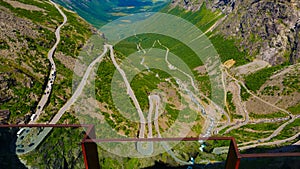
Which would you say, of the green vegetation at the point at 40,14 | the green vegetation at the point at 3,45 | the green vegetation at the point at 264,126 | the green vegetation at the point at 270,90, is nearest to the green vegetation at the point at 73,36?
the green vegetation at the point at 40,14

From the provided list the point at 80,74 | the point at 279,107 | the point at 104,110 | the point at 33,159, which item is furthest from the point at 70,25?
the point at 33,159

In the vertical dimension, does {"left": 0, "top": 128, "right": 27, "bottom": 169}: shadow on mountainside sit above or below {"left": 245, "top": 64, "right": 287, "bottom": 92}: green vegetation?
above

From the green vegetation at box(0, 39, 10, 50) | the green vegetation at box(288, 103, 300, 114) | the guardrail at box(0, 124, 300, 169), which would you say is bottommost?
the green vegetation at box(288, 103, 300, 114)

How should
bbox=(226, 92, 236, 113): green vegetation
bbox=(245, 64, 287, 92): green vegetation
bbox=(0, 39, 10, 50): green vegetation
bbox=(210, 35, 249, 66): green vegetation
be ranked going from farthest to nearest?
bbox=(210, 35, 249, 66): green vegetation
bbox=(245, 64, 287, 92): green vegetation
bbox=(226, 92, 236, 113): green vegetation
bbox=(0, 39, 10, 50): green vegetation

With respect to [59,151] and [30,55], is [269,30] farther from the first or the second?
[59,151]

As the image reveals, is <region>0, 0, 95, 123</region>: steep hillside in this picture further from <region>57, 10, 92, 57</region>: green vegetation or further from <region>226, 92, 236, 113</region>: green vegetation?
<region>226, 92, 236, 113</region>: green vegetation

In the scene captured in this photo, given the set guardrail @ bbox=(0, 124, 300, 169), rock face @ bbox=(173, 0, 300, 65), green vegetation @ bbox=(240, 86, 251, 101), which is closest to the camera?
guardrail @ bbox=(0, 124, 300, 169)

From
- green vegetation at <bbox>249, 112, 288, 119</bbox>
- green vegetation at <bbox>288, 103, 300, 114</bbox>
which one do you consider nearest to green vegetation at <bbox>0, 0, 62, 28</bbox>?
green vegetation at <bbox>249, 112, 288, 119</bbox>

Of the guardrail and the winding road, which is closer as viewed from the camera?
the guardrail

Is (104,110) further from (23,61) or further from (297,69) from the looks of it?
(297,69)
